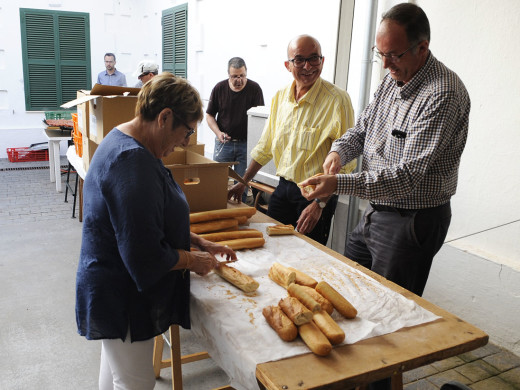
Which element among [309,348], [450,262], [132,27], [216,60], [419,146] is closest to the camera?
[309,348]

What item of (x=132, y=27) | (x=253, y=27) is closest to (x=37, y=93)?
(x=132, y=27)

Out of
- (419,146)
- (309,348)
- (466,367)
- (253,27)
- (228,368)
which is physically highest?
(253,27)

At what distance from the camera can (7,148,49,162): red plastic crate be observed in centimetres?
941

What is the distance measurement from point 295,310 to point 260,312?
158mm

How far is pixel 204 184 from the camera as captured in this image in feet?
8.20

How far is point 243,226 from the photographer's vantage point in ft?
8.12

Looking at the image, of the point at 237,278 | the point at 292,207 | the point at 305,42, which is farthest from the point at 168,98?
the point at 292,207

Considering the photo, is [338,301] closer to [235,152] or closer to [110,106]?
[110,106]

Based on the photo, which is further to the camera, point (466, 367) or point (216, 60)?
point (216, 60)

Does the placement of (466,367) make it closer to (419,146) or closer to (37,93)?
(419,146)

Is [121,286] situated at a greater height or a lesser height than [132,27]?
lesser

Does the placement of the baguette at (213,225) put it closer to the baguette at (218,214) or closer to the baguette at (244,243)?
the baguette at (218,214)

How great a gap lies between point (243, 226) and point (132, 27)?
9.46 metres

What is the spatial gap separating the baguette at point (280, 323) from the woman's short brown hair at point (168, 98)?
2.33 ft
